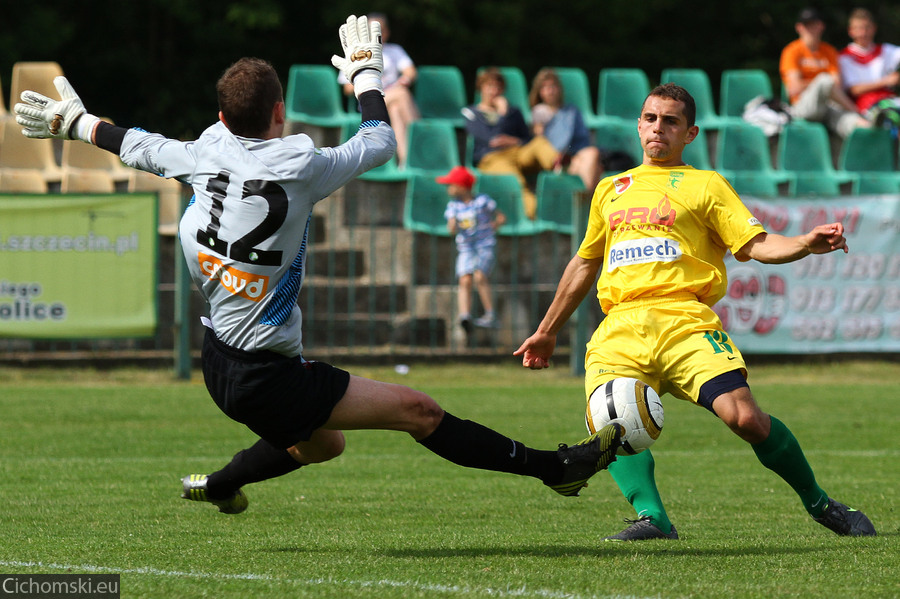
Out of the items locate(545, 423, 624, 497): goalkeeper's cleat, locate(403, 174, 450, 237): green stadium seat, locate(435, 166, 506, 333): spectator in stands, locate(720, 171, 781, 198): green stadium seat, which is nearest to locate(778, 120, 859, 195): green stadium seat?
locate(720, 171, 781, 198): green stadium seat

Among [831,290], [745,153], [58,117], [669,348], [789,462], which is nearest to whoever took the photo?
[58,117]

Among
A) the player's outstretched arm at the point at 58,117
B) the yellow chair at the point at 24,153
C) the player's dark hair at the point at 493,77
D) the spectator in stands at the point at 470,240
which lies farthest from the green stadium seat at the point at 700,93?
the player's outstretched arm at the point at 58,117

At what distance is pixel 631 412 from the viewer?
494cm

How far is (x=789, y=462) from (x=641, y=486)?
0.63 metres

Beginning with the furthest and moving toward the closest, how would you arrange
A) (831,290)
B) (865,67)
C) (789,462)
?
(865,67)
(831,290)
(789,462)

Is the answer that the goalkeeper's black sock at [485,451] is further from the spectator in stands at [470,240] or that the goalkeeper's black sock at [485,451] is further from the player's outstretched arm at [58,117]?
the spectator in stands at [470,240]

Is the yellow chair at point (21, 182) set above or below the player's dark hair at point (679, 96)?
below

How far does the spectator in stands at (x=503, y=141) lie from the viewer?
14.6 meters

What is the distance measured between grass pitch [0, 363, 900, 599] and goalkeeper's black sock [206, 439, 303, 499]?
232 millimetres

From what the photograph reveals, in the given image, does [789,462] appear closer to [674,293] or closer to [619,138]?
[674,293]

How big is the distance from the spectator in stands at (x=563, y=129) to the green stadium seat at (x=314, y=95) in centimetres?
222

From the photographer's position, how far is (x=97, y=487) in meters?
6.99

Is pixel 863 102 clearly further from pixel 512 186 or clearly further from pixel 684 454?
pixel 684 454

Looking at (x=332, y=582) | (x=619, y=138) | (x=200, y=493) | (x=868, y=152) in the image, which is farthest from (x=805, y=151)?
(x=332, y=582)
